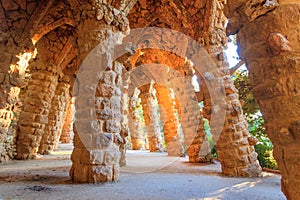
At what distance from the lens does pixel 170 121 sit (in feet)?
33.4

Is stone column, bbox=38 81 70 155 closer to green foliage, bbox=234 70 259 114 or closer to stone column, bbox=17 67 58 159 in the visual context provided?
stone column, bbox=17 67 58 159

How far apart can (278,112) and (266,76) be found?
0.32 meters

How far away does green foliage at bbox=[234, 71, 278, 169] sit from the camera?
18.7 ft

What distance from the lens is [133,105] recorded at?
1281 cm

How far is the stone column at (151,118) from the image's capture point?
11812 mm

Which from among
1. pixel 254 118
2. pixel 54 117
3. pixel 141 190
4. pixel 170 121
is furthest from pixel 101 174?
pixel 170 121

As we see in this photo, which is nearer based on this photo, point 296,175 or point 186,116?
point 296,175

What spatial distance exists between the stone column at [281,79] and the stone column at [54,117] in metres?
8.62

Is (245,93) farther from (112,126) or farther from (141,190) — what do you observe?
(141,190)

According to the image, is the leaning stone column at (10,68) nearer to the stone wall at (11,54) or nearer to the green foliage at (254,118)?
the stone wall at (11,54)

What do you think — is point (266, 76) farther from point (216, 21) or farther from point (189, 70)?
point (189, 70)

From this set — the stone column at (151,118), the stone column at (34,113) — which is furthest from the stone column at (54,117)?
the stone column at (151,118)

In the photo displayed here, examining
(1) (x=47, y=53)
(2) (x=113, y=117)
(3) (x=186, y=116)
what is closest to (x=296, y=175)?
(2) (x=113, y=117)

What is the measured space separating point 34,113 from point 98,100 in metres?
4.57
